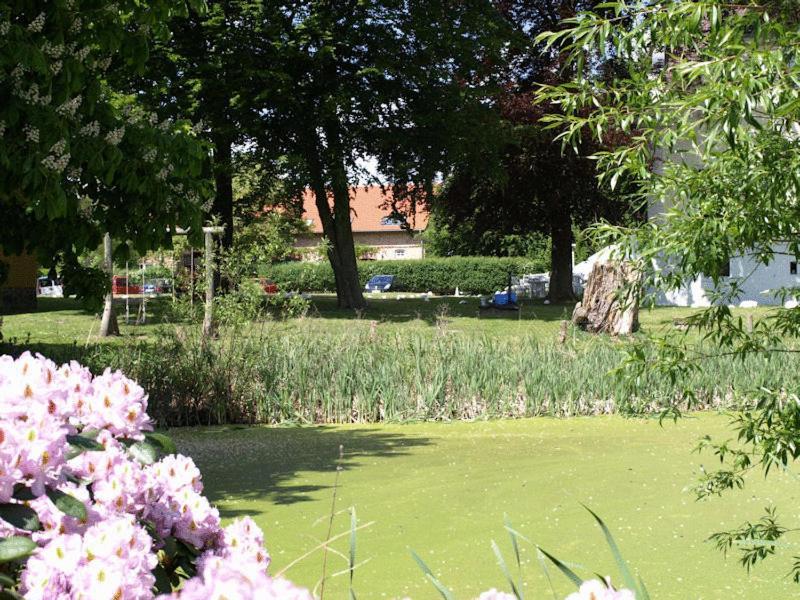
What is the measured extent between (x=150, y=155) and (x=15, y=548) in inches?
182

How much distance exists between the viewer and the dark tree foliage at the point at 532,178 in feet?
65.5

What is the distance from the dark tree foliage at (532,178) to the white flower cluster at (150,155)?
13701 millimetres

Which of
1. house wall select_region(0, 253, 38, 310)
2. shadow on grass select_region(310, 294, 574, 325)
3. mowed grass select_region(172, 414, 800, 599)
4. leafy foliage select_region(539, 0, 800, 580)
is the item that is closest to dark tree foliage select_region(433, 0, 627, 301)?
shadow on grass select_region(310, 294, 574, 325)

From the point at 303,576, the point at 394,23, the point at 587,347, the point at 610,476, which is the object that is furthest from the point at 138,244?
the point at 394,23

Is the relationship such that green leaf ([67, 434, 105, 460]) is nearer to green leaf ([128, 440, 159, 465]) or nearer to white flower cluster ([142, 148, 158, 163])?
green leaf ([128, 440, 159, 465])

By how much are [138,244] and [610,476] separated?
3.26 meters

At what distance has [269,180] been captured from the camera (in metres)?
19.9

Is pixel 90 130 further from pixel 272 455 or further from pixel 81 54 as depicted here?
pixel 272 455

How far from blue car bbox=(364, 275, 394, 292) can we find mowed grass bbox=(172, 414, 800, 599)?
89.1 ft

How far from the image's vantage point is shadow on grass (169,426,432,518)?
557cm

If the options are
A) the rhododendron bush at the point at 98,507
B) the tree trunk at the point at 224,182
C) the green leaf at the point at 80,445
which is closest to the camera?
the rhododendron bush at the point at 98,507

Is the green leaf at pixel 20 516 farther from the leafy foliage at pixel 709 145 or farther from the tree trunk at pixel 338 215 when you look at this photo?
the tree trunk at pixel 338 215

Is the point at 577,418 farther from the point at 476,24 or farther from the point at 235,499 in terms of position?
the point at 476,24

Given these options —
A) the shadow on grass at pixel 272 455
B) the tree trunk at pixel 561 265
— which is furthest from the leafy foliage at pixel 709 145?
the tree trunk at pixel 561 265
